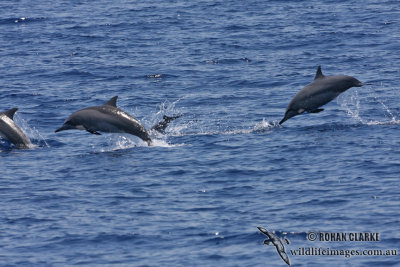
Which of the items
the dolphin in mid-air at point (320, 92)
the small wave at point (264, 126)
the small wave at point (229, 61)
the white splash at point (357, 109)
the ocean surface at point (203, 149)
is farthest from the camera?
the small wave at point (229, 61)

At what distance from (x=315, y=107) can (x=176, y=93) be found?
7.75 metres

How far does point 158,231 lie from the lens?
13.5 metres

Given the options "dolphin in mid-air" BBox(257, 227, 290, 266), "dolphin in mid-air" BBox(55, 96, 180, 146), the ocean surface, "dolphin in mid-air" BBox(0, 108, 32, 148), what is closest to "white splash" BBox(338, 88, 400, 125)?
the ocean surface

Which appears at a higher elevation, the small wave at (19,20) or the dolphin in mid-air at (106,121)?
the dolphin in mid-air at (106,121)

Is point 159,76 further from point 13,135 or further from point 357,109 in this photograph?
point 13,135

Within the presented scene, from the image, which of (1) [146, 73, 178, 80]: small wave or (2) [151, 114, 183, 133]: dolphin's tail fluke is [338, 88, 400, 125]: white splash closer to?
(2) [151, 114, 183, 133]: dolphin's tail fluke

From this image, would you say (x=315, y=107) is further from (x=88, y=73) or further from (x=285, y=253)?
(x=88, y=73)

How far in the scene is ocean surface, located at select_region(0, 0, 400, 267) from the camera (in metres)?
13.2

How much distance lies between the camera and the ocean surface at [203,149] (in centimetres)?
1318

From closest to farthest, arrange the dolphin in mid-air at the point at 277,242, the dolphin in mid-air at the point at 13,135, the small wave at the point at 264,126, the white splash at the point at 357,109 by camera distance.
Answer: the dolphin in mid-air at the point at 277,242
the dolphin in mid-air at the point at 13,135
the small wave at the point at 264,126
the white splash at the point at 357,109

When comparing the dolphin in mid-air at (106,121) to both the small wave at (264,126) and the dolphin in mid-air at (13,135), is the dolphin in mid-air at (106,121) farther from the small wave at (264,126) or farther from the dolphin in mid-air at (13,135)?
the small wave at (264,126)

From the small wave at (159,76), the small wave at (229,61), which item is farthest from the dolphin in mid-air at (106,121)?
the small wave at (229,61)

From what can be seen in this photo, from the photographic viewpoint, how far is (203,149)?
18953 mm

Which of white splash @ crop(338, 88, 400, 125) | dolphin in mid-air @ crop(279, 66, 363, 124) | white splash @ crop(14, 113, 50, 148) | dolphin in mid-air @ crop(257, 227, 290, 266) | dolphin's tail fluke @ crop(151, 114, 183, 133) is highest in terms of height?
dolphin in mid-air @ crop(279, 66, 363, 124)
